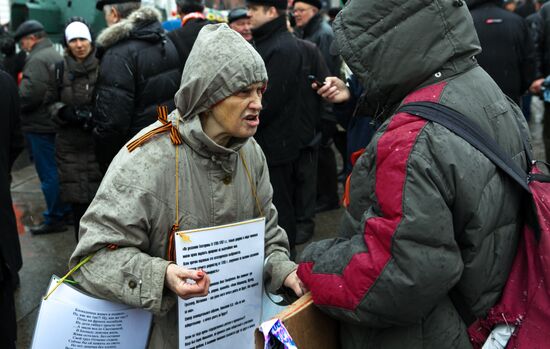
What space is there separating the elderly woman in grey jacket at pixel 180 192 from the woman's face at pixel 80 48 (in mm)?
3445

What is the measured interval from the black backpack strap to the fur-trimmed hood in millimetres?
3113

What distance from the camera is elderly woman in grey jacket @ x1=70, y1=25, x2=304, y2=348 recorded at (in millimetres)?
2088

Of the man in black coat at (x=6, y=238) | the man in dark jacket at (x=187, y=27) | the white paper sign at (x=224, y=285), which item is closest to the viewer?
the white paper sign at (x=224, y=285)

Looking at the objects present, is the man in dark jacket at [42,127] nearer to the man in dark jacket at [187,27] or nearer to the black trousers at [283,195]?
the man in dark jacket at [187,27]

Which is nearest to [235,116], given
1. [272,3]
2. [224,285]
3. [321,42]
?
[224,285]

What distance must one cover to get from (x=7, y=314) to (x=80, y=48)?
2665 millimetres

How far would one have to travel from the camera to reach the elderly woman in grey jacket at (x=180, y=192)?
2.09 m

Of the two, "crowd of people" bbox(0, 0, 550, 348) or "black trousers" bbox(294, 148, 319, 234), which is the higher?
"crowd of people" bbox(0, 0, 550, 348)

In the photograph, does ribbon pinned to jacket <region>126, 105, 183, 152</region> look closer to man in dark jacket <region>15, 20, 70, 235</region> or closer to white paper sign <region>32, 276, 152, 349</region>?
white paper sign <region>32, 276, 152, 349</region>

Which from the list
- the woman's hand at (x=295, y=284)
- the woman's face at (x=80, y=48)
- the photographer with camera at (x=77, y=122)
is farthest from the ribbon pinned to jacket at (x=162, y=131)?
the woman's face at (x=80, y=48)

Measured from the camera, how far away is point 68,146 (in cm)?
551

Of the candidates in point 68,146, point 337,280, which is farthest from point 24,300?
point 337,280

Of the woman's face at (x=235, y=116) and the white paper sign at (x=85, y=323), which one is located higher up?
the woman's face at (x=235, y=116)

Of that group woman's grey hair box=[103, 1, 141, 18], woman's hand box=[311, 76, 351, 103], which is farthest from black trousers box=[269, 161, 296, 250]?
woman's hand box=[311, 76, 351, 103]
